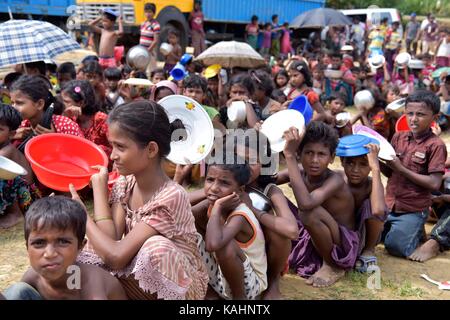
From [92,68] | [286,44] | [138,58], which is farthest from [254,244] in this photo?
[286,44]

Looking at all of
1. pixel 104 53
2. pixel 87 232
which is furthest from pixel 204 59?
pixel 87 232

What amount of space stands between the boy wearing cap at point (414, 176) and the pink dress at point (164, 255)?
1.77 metres

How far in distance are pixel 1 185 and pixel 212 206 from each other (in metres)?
1.88

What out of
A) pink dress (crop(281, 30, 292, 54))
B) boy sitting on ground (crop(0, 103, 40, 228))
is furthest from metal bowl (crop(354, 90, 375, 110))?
pink dress (crop(281, 30, 292, 54))

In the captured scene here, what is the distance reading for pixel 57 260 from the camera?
1.83 m

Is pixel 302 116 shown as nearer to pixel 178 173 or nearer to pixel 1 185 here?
pixel 178 173

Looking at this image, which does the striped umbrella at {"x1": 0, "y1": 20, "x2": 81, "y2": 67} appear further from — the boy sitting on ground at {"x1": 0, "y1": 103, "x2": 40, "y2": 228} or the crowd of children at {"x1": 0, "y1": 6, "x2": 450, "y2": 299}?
the boy sitting on ground at {"x1": 0, "y1": 103, "x2": 40, "y2": 228}

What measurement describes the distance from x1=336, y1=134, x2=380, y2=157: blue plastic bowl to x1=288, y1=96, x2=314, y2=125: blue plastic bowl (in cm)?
33

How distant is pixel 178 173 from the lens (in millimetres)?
3977

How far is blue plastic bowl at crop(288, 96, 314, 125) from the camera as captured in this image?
11.5 ft

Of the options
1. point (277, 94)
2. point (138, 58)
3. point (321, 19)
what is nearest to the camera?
point (277, 94)

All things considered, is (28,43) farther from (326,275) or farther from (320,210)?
(326,275)

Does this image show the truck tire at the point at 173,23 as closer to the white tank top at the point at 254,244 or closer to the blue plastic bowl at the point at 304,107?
the blue plastic bowl at the point at 304,107

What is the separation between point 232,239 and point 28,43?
3.36 metres
